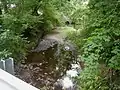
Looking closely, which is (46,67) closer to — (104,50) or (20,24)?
(20,24)

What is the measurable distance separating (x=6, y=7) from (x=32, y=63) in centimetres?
160

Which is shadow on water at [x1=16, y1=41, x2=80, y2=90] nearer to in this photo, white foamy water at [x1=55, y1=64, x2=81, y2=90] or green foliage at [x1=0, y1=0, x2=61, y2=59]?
white foamy water at [x1=55, y1=64, x2=81, y2=90]

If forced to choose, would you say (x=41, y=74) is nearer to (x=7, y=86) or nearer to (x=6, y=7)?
(x=6, y=7)

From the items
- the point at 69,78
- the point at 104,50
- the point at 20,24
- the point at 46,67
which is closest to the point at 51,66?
the point at 46,67

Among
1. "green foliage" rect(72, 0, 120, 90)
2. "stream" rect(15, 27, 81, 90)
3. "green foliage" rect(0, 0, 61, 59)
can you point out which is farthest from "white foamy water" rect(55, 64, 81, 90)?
"green foliage" rect(0, 0, 61, 59)

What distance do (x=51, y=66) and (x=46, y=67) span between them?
14 centimetres

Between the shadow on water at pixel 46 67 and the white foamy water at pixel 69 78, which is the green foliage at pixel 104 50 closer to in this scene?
the white foamy water at pixel 69 78

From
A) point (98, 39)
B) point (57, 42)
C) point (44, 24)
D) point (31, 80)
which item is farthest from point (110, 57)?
point (44, 24)

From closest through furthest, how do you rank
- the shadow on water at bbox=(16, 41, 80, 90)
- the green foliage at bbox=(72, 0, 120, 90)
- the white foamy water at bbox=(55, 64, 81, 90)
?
the green foliage at bbox=(72, 0, 120, 90) → the white foamy water at bbox=(55, 64, 81, 90) → the shadow on water at bbox=(16, 41, 80, 90)

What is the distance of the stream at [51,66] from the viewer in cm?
471

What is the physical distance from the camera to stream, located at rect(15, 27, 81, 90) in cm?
471

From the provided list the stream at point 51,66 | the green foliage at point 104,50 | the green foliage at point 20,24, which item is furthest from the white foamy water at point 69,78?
the green foliage at point 20,24

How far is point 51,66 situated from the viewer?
216 inches

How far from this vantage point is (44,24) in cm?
751
